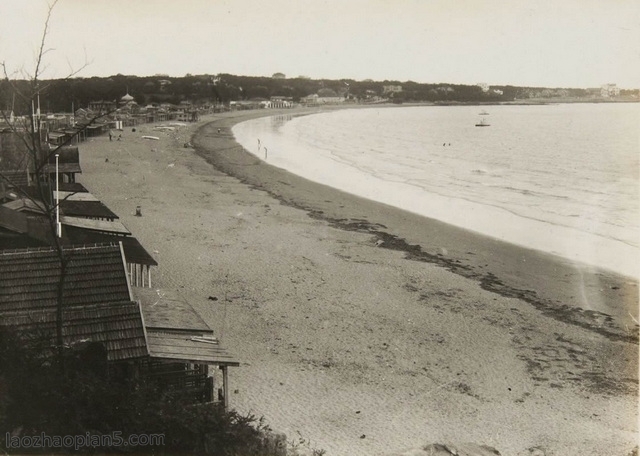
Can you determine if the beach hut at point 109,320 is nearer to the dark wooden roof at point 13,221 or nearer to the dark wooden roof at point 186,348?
the dark wooden roof at point 186,348

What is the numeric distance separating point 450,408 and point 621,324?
6.89 metres

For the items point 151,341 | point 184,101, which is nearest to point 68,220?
point 151,341

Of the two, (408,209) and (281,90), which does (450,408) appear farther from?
(281,90)

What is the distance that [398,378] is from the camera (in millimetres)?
12211

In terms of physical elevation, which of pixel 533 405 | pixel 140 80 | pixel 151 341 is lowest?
pixel 533 405

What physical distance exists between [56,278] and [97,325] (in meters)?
1.39

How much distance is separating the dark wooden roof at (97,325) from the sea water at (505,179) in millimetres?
17024

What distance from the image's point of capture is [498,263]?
67.7 feet

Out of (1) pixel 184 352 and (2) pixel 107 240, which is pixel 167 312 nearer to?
(1) pixel 184 352

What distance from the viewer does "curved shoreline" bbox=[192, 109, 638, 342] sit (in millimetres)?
16438

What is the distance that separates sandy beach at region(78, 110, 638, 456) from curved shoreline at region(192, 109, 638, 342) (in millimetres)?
81

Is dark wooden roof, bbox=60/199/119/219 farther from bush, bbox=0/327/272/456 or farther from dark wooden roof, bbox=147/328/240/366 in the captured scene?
bush, bbox=0/327/272/456

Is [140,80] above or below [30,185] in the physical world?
above

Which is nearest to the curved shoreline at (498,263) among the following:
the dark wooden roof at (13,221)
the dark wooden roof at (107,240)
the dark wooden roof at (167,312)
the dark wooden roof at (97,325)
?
the dark wooden roof at (167,312)
